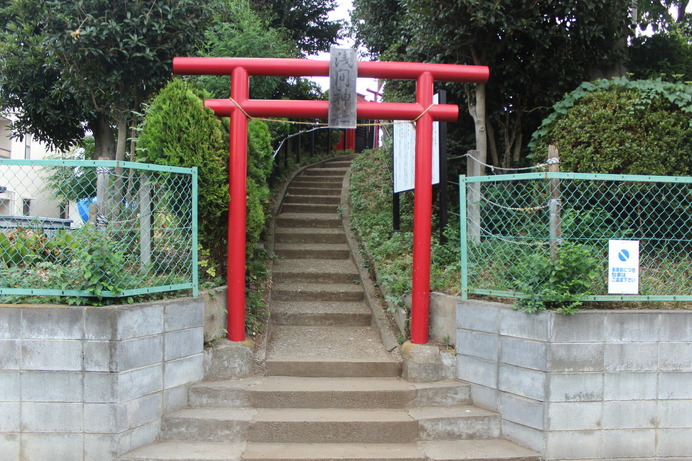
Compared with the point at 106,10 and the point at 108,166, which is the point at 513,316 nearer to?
the point at 108,166

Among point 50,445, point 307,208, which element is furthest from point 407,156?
point 50,445

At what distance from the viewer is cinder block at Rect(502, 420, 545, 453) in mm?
3748

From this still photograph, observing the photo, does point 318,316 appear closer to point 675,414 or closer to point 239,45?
point 675,414

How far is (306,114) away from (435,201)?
2985 millimetres

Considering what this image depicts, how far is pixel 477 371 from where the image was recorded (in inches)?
164

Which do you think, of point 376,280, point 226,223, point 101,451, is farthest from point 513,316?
point 101,451

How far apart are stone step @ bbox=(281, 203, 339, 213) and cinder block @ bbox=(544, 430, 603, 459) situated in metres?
4.78

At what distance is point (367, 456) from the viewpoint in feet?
11.9

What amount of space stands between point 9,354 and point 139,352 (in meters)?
0.85

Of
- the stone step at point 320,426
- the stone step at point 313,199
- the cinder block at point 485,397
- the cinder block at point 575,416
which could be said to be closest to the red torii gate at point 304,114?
the cinder block at point 485,397

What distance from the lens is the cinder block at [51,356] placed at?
3551 mm

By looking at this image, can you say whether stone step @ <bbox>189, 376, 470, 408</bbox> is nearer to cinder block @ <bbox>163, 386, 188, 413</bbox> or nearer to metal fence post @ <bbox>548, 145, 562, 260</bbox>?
cinder block @ <bbox>163, 386, 188, 413</bbox>

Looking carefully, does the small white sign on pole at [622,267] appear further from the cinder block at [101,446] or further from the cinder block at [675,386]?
the cinder block at [101,446]

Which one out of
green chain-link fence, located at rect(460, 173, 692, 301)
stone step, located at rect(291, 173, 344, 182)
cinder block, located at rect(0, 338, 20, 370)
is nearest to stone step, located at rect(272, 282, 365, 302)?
green chain-link fence, located at rect(460, 173, 692, 301)
